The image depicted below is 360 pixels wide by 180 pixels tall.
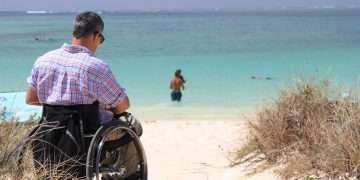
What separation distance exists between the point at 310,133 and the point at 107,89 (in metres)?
1.90

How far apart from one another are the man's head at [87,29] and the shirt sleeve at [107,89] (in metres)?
0.17

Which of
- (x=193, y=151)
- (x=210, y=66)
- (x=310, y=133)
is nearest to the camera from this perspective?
(x=310, y=133)

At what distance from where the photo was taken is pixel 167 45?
34688 millimetres

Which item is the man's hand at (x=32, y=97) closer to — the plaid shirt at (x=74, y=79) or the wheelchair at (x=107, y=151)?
the plaid shirt at (x=74, y=79)

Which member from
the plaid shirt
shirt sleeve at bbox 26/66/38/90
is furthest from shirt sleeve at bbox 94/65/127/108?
shirt sleeve at bbox 26/66/38/90

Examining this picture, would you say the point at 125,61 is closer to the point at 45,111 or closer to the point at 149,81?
the point at 149,81

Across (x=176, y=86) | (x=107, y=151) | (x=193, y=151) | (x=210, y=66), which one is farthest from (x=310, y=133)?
(x=210, y=66)

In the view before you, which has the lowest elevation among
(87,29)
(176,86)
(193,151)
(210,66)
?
(210,66)

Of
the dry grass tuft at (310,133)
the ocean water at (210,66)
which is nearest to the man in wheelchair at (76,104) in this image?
the dry grass tuft at (310,133)

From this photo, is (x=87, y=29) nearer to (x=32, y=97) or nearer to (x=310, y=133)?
(x=32, y=97)

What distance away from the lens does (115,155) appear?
3.54 m

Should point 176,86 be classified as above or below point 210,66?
above

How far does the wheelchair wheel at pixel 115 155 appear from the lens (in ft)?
10.6

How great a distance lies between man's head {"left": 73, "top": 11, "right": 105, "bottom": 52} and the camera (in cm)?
332
